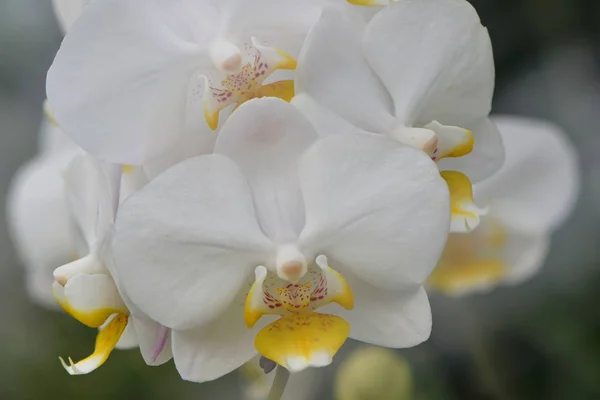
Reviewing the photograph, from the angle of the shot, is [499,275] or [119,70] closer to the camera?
[119,70]

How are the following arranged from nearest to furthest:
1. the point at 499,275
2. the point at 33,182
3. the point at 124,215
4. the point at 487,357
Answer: the point at 124,215 → the point at 33,182 → the point at 499,275 → the point at 487,357

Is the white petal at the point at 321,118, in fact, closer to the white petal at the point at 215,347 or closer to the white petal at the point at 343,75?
the white petal at the point at 343,75

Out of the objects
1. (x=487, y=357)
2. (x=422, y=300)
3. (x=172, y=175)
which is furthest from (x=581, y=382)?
(x=172, y=175)

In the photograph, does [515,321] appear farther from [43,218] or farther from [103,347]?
[103,347]

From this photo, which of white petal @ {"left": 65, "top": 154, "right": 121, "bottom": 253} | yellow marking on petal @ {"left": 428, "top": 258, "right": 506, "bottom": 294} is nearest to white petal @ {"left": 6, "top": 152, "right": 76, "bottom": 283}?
white petal @ {"left": 65, "top": 154, "right": 121, "bottom": 253}

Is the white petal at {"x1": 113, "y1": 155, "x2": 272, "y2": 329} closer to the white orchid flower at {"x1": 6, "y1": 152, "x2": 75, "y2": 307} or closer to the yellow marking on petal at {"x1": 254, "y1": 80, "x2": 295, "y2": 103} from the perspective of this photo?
the yellow marking on petal at {"x1": 254, "y1": 80, "x2": 295, "y2": 103}

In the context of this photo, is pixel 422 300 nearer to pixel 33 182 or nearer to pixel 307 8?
pixel 307 8
